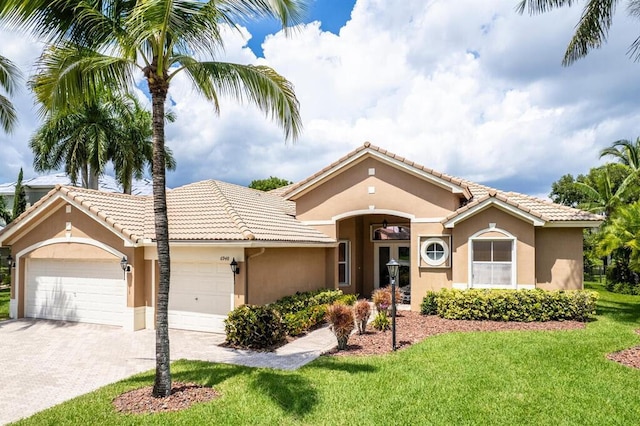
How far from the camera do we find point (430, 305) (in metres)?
16.5

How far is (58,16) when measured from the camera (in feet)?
27.4

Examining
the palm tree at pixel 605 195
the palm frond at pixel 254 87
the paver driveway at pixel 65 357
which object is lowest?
the paver driveway at pixel 65 357

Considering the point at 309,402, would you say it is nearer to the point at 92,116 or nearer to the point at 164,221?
the point at 164,221

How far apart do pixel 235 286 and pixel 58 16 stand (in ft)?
26.7

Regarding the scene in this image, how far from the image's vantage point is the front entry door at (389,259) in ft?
70.1

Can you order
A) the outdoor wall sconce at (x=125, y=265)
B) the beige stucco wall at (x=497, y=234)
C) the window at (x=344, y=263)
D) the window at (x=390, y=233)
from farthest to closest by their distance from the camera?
the window at (x=390, y=233) → the window at (x=344, y=263) → the beige stucco wall at (x=497, y=234) → the outdoor wall sconce at (x=125, y=265)

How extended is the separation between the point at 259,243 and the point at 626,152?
3030cm

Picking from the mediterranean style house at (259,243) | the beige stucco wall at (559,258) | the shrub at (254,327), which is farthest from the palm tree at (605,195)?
the shrub at (254,327)

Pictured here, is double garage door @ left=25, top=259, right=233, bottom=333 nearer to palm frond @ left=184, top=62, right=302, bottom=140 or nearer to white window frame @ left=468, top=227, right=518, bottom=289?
palm frond @ left=184, top=62, right=302, bottom=140

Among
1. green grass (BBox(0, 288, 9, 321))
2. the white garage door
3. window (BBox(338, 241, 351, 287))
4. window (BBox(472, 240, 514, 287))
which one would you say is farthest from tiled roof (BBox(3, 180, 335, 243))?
window (BBox(472, 240, 514, 287))

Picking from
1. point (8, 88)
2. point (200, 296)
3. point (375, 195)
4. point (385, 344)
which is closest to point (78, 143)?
point (8, 88)

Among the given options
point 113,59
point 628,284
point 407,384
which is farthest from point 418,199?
point 628,284

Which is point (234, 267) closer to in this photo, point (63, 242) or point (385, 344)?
point (385, 344)

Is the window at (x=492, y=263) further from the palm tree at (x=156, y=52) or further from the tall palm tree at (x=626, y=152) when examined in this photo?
the tall palm tree at (x=626, y=152)
